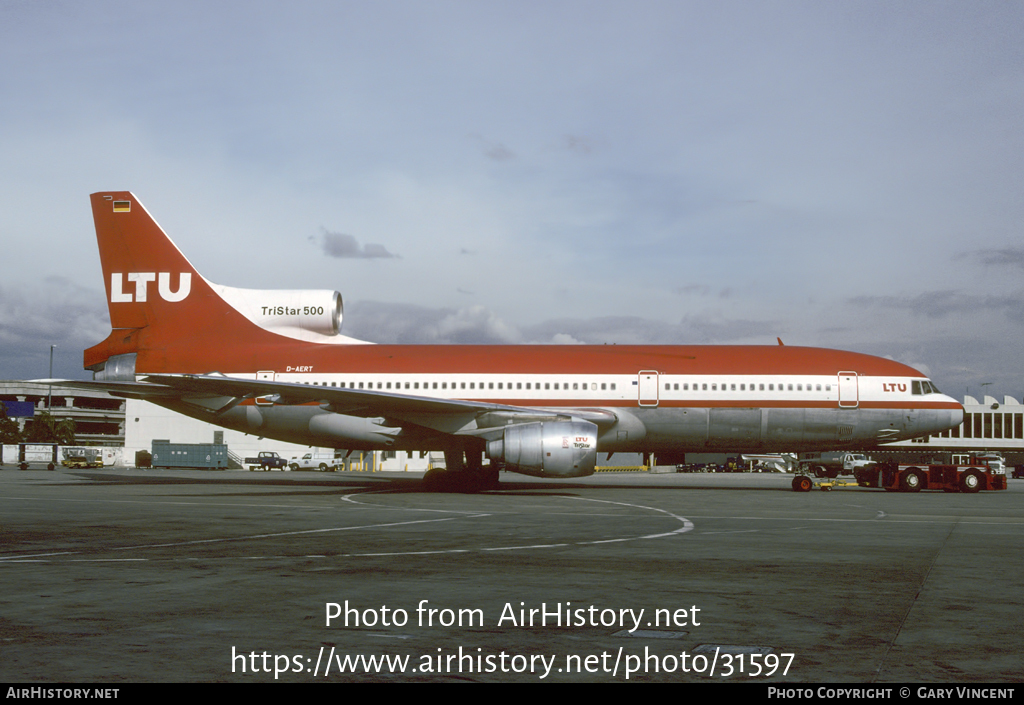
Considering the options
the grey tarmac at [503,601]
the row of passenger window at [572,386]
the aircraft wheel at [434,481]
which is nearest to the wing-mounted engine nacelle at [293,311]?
the row of passenger window at [572,386]

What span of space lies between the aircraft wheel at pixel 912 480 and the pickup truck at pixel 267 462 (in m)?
44.1

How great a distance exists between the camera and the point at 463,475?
2683 centimetres

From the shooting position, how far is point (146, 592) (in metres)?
7.53

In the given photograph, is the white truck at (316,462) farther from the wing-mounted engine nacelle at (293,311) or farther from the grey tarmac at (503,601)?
the grey tarmac at (503,601)

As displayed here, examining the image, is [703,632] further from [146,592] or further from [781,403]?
[781,403]

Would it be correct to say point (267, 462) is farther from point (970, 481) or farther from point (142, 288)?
point (970, 481)

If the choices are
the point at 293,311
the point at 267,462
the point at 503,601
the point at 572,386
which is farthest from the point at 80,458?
the point at 503,601

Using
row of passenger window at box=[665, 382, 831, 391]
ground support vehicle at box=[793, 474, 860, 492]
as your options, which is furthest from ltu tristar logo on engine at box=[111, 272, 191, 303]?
ground support vehicle at box=[793, 474, 860, 492]

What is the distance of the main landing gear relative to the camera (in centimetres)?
2677

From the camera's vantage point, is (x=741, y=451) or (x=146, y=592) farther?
(x=741, y=451)

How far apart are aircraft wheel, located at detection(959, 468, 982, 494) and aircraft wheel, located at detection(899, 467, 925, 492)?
142 cm

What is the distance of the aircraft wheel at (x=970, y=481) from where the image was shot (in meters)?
32.2
